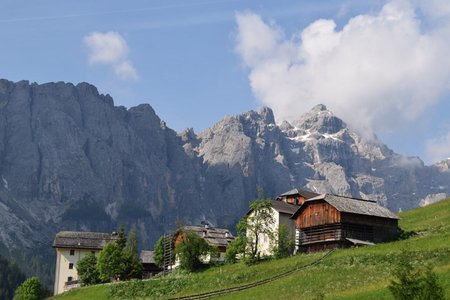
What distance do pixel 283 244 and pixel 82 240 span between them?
200ft

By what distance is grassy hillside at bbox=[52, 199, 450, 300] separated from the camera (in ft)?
196

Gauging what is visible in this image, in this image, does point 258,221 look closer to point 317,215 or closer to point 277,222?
point 277,222

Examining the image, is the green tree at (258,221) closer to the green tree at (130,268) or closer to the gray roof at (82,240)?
the green tree at (130,268)

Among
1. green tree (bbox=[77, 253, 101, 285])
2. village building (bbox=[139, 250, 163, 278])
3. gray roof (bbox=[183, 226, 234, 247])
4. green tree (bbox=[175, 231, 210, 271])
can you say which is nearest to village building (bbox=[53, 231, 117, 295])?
village building (bbox=[139, 250, 163, 278])

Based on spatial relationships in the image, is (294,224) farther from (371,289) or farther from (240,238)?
(371,289)

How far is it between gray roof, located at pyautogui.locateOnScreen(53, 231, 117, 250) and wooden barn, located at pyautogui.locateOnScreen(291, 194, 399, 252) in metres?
57.9

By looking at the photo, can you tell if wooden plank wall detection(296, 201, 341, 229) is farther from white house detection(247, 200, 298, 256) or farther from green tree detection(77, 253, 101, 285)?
green tree detection(77, 253, 101, 285)

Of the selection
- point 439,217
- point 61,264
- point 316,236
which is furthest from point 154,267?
point 439,217

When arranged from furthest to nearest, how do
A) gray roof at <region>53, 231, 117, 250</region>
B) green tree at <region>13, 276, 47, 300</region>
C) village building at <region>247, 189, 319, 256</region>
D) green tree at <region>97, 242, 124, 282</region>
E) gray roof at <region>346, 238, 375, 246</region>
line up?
gray roof at <region>53, 231, 117, 250</region> → green tree at <region>13, 276, 47, 300</region> → green tree at <region>97, 242, 124, 282</region> → village building at <region>247, 189, 319, 256</region> → gray roof at <region>346, 238, 375, 246</region>

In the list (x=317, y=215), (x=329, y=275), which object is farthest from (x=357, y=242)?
(x=329, y=275)

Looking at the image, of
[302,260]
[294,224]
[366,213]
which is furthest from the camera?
[294,224]

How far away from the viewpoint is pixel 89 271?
379 ft

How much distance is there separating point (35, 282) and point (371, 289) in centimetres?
7768

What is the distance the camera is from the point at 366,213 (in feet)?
294
